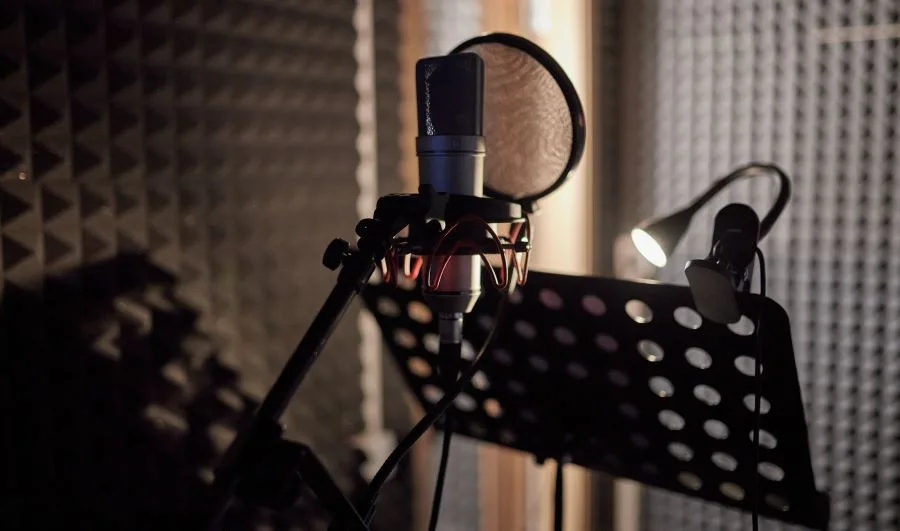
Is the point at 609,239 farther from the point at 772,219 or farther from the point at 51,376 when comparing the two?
the point at 51,376

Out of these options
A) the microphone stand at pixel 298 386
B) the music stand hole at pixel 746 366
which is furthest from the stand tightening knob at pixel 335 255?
the music stand hole at pixel 746 366

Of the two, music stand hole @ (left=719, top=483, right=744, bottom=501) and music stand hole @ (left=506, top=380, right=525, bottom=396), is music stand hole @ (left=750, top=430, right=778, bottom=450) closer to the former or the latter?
music stand hole @ (left=719, top=483, right=744, bottom=501)

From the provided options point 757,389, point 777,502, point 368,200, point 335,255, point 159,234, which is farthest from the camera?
point 368,200

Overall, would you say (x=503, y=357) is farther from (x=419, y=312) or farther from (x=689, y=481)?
(x=689, y=481)

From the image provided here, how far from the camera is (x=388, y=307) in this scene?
Answer: 1210 millimetres

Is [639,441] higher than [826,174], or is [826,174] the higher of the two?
[826,174]

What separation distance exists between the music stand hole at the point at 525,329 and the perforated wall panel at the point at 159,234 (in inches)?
25.5

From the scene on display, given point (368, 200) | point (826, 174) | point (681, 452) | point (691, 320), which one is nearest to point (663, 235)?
point (691, 320)

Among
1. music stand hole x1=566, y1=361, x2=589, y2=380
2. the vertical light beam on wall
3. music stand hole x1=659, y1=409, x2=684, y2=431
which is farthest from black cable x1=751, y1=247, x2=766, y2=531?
the vertical light beam on wall

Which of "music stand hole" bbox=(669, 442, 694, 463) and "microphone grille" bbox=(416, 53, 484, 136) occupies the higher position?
"microphone grille" bbox=(416, 53, 484, 136)

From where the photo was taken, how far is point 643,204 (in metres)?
2.45

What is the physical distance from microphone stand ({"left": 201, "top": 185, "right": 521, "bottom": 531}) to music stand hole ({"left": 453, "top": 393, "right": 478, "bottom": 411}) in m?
0.47

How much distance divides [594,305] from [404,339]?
365mm

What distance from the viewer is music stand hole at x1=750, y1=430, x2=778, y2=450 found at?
0.96 metres
